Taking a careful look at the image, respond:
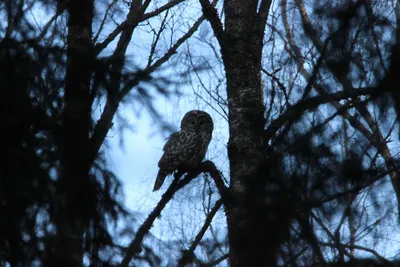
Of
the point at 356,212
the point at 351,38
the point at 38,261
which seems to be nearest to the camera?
the point at 38,261

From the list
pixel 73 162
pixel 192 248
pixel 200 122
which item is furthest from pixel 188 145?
pixel 73 162

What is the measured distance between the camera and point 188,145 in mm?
6617

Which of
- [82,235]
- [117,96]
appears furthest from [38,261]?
[117,96]

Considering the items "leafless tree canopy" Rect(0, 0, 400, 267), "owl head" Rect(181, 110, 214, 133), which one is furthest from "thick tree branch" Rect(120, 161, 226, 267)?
"owl head" Rect(181, 110, 214, 133)

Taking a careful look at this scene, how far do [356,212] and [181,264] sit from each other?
4.93 ft

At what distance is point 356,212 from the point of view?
3.12 meters

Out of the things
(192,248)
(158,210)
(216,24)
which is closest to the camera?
(192,248)

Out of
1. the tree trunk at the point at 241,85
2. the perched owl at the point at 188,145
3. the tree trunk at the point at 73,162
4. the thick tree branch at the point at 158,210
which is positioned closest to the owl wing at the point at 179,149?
the perched owl at the point at 188,145

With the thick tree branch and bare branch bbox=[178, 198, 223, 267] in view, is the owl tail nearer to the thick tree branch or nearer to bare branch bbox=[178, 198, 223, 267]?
the thick tree branch

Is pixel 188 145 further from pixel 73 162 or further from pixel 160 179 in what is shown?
pixel 73 162

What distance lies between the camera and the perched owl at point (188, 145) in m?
6.41

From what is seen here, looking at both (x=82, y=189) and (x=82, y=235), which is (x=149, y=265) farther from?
(x=82, y=189)

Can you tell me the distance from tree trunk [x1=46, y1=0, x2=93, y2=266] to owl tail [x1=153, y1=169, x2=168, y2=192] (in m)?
3.85

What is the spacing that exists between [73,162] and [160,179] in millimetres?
4251
